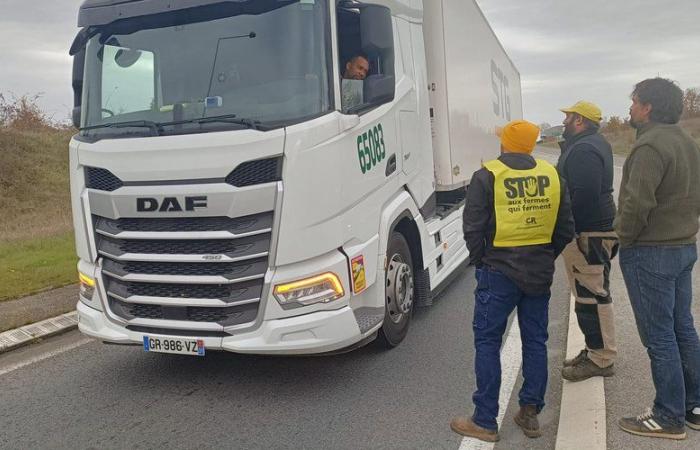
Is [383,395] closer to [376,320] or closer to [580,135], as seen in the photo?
[376,320]

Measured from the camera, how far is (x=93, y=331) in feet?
13.9

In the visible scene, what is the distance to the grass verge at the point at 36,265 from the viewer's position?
7656 millimetres

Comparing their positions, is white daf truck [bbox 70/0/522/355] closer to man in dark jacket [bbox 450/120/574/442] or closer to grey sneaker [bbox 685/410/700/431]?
man in dark jacket [bbox 450/120/574/442]

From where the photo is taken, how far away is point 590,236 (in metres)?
4.04

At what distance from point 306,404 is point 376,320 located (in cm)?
76

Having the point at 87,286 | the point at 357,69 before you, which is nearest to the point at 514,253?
the point at 357,69

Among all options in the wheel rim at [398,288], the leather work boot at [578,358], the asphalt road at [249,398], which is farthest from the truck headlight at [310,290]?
the leather work boot at [578,358]

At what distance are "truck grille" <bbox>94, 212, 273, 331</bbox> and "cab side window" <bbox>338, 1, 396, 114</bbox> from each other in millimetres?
1109

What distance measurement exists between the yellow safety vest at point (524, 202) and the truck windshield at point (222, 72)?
1301mm

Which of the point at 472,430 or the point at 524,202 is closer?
the point at 524,202

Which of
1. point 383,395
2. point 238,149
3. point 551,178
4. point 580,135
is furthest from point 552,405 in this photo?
point 238,149

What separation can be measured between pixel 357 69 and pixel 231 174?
127cm

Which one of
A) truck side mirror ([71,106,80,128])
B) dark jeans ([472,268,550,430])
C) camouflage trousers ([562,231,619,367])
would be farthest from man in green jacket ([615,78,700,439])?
truck side mirror ([71,106,80,128])

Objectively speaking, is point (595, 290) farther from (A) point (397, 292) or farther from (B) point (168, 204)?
(B) point (168, 204)
